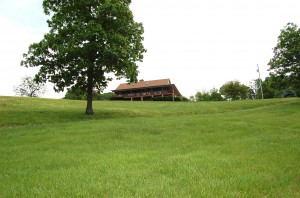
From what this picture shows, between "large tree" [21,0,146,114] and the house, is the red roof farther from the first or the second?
"large tree" [21,0,146,114]

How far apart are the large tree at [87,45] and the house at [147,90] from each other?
58.1 metres

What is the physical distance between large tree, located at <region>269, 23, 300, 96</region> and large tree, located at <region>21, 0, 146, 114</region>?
1936cm

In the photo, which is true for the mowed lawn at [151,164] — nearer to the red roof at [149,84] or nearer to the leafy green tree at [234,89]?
the red roof at [149,84]

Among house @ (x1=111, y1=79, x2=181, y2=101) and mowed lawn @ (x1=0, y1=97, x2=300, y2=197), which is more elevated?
house @ (x1=111, y1=79, x2=181, y2=101)

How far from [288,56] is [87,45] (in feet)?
82.8

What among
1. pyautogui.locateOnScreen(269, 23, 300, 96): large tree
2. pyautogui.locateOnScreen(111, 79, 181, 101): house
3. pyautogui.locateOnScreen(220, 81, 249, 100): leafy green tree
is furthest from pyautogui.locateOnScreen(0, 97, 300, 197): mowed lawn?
pyautogui.locateOnScreen(220, 81, 249, 100): leafy green tree

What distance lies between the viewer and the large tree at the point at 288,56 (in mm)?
38094

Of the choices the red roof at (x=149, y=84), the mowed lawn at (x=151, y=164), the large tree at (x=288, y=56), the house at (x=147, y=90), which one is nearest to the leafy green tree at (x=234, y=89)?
the house at (x=147, y=90)

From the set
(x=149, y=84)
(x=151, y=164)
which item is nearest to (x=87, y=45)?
(x=151, y=164)

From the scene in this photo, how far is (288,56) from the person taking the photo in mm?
38469

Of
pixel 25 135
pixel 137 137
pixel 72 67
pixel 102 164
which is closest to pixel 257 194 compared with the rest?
pixel 102 164

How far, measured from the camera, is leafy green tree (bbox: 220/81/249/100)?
95438 mm

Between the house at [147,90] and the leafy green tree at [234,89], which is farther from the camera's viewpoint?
the leafy green tree at [234,89]

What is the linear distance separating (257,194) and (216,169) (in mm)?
2177
